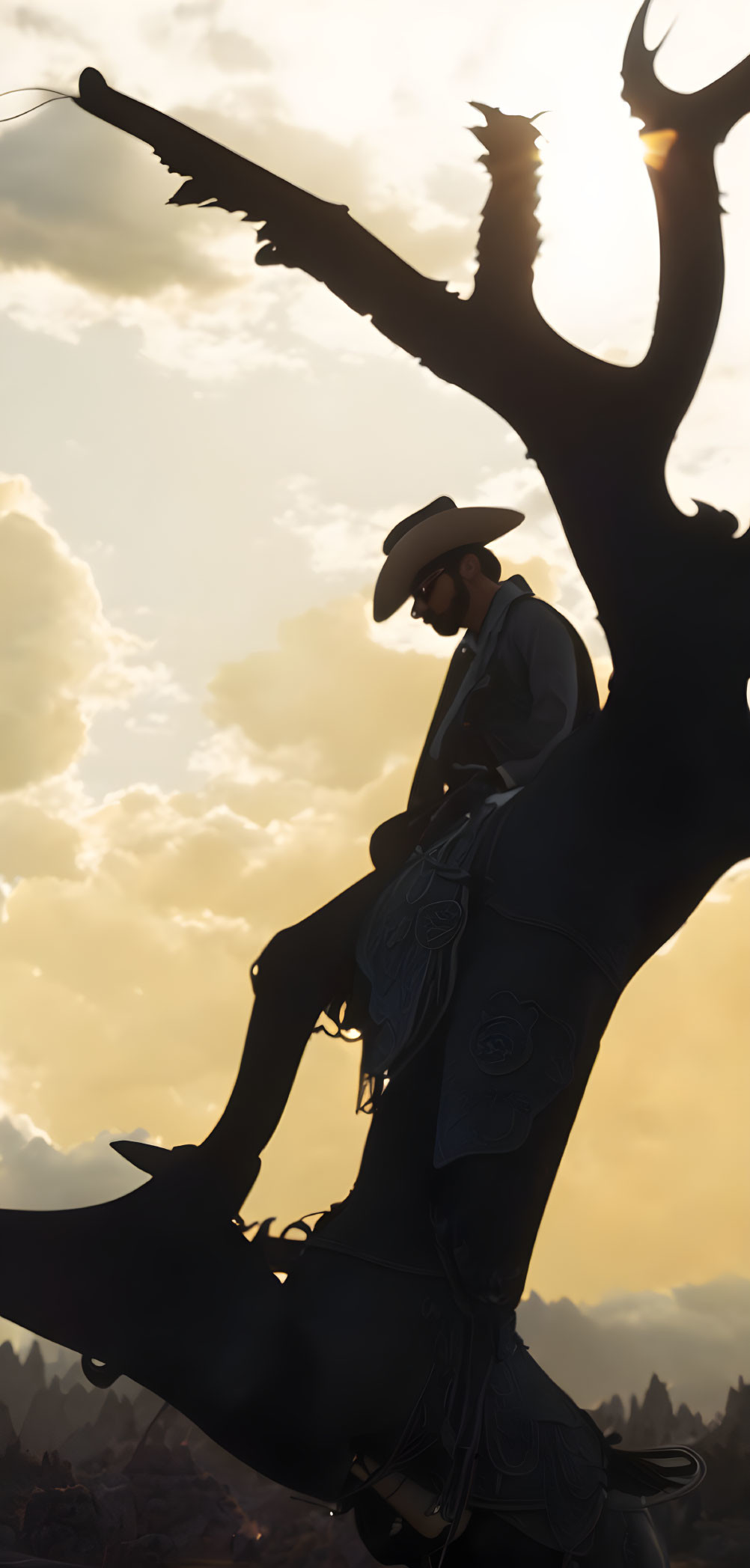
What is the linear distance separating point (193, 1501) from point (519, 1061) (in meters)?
3.12

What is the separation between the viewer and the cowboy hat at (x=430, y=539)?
3.61 metres

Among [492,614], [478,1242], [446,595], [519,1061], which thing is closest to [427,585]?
[446,595]

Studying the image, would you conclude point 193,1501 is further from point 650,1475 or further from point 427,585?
point 427,585

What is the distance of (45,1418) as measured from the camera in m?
6.45

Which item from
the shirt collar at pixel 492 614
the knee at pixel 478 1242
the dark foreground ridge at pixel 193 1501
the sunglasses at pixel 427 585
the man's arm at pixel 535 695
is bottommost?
the dark foreground ridge at pixel 193 1501

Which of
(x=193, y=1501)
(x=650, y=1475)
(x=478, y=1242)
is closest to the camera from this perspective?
(x=478, y=1242)

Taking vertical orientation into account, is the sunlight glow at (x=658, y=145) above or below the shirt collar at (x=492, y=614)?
above

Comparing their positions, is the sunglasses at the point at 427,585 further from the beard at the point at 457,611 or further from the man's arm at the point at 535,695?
the man's arm at the point at 535,695

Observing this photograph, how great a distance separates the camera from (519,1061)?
296cm

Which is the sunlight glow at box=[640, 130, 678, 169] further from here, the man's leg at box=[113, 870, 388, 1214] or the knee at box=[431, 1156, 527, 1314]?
the knee at box=[431, 1156, 527, 1314]

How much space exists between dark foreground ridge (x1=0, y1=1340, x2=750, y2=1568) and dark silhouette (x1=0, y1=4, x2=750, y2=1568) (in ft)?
2.55

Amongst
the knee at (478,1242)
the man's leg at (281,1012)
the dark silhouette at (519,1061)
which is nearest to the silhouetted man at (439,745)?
the man's leg at (281,1012)

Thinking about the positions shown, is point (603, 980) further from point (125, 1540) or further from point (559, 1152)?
point (125, 1540)

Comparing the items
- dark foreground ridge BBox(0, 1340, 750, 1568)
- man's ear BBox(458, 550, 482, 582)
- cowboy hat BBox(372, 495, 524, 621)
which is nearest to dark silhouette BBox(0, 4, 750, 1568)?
cowboy hat BBox(372, 495, 524, 621)
